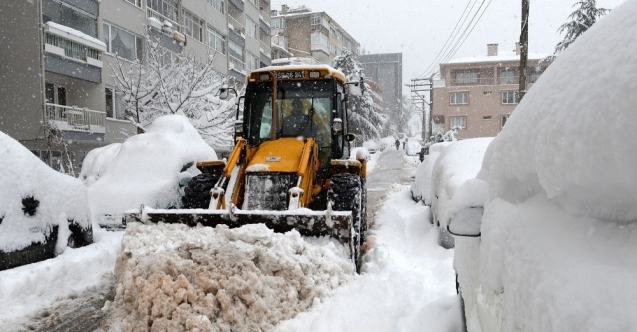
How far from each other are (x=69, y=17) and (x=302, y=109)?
52.7 ft

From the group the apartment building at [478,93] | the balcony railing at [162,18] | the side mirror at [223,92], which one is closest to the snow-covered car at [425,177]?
the side mirror at [223,92]

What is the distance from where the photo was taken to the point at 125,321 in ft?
13.4

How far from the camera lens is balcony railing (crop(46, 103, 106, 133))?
18266 mm

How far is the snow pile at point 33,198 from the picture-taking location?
19.2ft

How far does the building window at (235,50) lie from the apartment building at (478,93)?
23.7 metres

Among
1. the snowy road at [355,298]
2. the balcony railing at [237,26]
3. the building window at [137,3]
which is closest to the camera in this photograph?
the snowy road at [355,298]

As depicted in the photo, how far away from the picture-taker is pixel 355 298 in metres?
4.74

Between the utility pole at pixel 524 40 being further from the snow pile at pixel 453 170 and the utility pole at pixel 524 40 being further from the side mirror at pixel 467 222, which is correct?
the side mirror at pixel 467 222

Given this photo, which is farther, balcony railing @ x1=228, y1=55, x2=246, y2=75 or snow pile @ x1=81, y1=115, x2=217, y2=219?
balcony railing @ x1=228, y1=55, x2=246, y2=75

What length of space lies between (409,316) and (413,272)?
145 centimetres

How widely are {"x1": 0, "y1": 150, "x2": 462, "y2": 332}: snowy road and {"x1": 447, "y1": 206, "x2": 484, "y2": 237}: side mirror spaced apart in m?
1.19

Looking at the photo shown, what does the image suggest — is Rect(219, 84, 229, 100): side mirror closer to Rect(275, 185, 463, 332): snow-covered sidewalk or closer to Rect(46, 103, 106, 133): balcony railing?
Rect(275, 185, 463, 332): snow-covered sidewalk

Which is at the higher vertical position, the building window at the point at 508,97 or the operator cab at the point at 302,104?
the building window at the point at 508,97

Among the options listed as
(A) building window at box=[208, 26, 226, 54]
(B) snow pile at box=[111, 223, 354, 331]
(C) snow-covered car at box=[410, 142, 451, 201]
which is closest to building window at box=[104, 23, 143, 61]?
(A) building window at box=[208, 26, 226, 54]
